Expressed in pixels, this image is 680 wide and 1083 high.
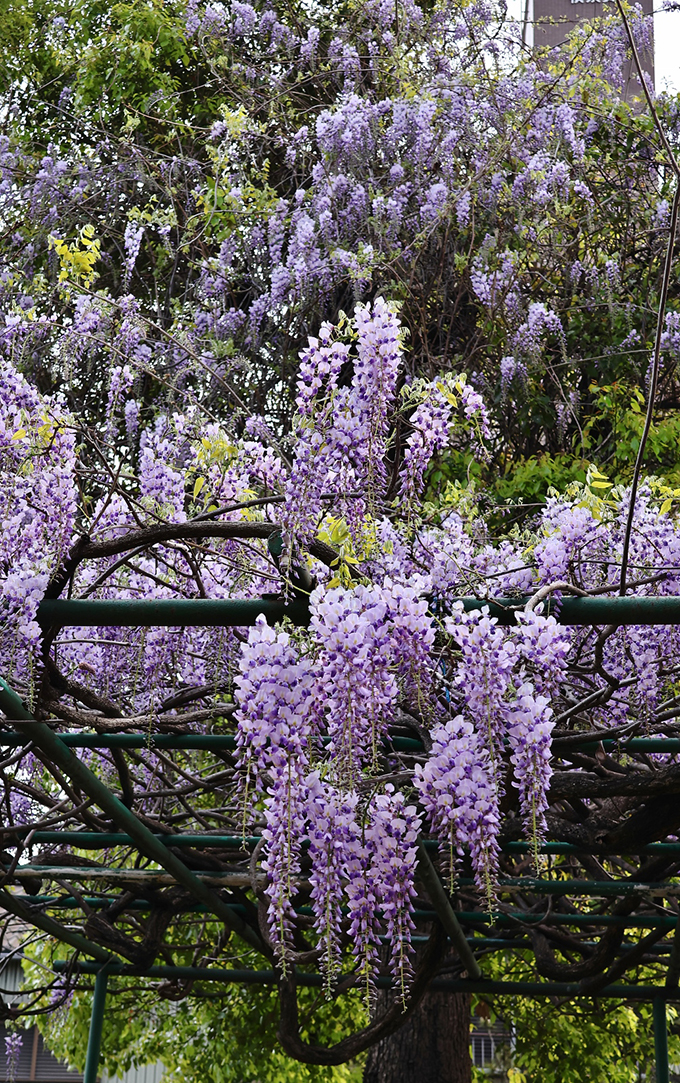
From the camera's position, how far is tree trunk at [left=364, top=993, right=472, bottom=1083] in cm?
438

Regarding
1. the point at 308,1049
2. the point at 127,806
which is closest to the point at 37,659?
the point at 127,806

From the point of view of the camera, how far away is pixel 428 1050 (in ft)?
14.5

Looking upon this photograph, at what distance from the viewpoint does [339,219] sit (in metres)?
5.30

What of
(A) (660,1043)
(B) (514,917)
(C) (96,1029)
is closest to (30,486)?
(B) (514,917)

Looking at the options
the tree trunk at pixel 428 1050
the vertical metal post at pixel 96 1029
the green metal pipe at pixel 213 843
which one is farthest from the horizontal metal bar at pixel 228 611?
the tree trunk at pixel 428 1050

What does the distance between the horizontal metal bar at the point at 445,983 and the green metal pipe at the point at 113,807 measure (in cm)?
46

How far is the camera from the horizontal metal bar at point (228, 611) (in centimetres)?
168

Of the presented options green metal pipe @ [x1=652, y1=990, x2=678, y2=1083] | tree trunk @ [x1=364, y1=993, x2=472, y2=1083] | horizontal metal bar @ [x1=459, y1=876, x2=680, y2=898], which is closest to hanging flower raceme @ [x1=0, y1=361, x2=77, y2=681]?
horizontal metal bar @ [x1=459, y1=876, x2=680, y2=898]

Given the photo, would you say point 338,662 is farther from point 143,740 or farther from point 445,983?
point 445,983

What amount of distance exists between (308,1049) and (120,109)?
18.2ft

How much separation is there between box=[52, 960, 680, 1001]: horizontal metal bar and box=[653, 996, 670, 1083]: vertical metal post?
6cm

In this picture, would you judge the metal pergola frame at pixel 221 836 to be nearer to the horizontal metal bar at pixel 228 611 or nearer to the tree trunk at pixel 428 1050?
the horizontal metal bar at pixel 228 611

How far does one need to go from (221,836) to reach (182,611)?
3.69ft

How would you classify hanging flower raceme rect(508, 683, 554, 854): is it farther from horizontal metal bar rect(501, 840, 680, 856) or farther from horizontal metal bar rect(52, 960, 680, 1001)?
horizontal metal bar rect(52, 960, 680, 1001)
